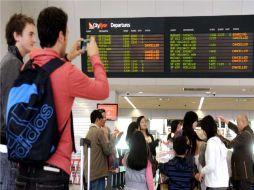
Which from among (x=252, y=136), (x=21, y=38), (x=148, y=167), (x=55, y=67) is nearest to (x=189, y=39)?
(x=252, y=136)

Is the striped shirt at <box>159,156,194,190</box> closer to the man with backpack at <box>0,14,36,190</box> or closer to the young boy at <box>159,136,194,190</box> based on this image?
the young boy at <box>159,136,194,190</box>

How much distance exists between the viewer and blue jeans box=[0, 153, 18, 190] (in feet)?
6.00

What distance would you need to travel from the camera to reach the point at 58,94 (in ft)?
4.92

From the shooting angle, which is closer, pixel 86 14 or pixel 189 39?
pixel 189 39

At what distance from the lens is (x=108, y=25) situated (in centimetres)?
619

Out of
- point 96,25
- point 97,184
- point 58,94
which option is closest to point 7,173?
point 58,94

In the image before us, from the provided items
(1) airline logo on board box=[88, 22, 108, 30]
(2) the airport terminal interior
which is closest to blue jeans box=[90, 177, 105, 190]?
(2) the airport terminal interior

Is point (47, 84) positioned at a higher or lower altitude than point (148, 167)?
higher

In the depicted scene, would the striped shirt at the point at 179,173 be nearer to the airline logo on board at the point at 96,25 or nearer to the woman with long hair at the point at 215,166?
the woman with long hair at the point at 215,166

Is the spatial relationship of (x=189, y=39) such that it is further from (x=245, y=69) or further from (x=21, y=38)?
(x=21, y=38)

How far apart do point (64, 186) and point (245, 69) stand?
504 cm

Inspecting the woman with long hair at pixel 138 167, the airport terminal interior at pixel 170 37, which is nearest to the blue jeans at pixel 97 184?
the woman with long hair at pixel 138 167

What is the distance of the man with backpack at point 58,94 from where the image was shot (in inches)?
57.5

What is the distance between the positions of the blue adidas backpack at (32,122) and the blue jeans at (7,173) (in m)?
0.39
